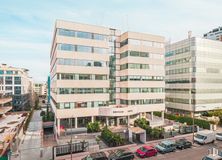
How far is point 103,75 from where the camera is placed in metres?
46.8

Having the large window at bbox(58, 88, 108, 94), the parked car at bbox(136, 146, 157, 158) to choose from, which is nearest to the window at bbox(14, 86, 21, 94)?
the large window at bbox(58, 88, 108, 94)

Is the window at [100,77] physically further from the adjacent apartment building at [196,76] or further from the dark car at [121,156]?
the adjacent apartment building at [196,76]

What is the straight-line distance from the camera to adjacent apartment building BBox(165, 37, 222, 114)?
60.7 meters

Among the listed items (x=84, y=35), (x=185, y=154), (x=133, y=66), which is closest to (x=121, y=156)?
Answer: (x=185, y=154)

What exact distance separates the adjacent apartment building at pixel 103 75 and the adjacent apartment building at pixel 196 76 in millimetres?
13237

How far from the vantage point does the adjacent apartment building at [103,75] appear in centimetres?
4219

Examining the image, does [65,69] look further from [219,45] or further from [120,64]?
[219,45]

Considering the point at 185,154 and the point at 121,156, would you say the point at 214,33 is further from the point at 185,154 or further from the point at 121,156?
the point at 121,156

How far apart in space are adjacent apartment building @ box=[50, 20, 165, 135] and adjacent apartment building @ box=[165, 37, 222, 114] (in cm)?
1324

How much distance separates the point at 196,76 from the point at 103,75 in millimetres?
34236

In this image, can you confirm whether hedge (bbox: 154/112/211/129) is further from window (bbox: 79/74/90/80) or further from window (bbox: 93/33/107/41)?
window (bbox: 93/33/107/41)

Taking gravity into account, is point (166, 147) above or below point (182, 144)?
above

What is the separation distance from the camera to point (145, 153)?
A: 28531 mm

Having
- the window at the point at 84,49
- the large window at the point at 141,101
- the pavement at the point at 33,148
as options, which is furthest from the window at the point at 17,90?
the large window at the point at 141,101
